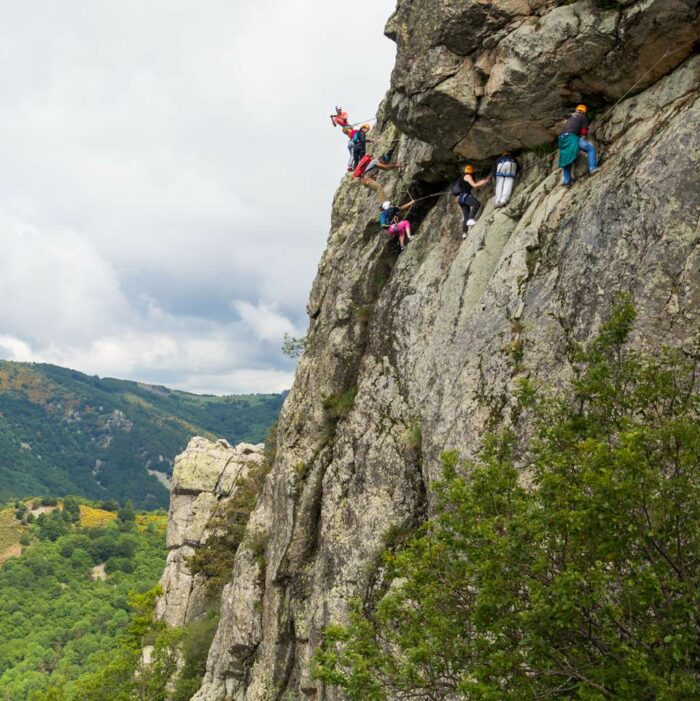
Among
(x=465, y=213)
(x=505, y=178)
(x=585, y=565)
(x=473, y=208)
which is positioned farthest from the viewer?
(x=465, y=213)

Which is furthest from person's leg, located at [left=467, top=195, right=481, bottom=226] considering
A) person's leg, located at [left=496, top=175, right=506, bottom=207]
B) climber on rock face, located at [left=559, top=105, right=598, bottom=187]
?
climber on rock face, located at [left=559, top=105, right=598, bottom=187]

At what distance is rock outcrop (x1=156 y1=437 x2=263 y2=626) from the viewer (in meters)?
46.9

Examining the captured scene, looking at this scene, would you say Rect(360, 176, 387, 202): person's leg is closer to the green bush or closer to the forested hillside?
the green bush

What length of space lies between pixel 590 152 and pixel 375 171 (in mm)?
13175

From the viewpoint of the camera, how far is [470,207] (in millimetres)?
21641

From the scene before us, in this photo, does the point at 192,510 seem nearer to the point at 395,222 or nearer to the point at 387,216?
the point at 395,222

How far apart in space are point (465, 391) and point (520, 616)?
9327 mm

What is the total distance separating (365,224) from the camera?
2803 centimetres

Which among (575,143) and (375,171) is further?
(375,171)

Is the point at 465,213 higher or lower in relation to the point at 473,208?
lower

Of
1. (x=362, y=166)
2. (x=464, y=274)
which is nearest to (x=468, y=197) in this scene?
(x=464, y=274)

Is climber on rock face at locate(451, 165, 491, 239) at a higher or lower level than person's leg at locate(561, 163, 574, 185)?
higher

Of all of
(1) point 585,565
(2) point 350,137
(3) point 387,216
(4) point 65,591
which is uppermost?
(2) point 350,137

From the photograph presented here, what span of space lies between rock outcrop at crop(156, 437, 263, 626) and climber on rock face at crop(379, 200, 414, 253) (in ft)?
107
